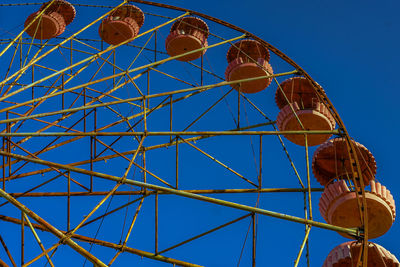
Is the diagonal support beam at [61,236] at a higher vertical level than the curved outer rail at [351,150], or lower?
lower

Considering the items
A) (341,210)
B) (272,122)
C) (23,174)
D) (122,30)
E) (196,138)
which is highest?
(122,30)

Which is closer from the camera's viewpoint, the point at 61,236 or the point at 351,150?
the point at 61,236

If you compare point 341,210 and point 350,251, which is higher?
point 341,210

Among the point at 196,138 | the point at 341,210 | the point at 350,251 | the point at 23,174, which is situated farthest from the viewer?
the point at 196,138

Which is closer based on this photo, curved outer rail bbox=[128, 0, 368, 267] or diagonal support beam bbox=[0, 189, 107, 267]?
diagonal support beam bbox=[0, 189, 107, 267]

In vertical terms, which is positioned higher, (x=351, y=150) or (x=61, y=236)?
(x=351, y=150)

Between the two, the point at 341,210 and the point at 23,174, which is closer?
the point at 341,210

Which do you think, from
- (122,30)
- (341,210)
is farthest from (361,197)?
(122,30)

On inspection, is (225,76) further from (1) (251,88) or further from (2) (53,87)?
(2) (53,87)

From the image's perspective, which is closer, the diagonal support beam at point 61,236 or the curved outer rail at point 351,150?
the diagonal support beam at point 61,236

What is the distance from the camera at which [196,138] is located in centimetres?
1750

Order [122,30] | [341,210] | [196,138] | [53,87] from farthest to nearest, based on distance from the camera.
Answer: [122,30] < [53,87] < [196,138] < [341,210]

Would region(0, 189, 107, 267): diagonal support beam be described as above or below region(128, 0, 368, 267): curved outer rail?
below

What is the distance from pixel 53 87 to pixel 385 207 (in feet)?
35.9
